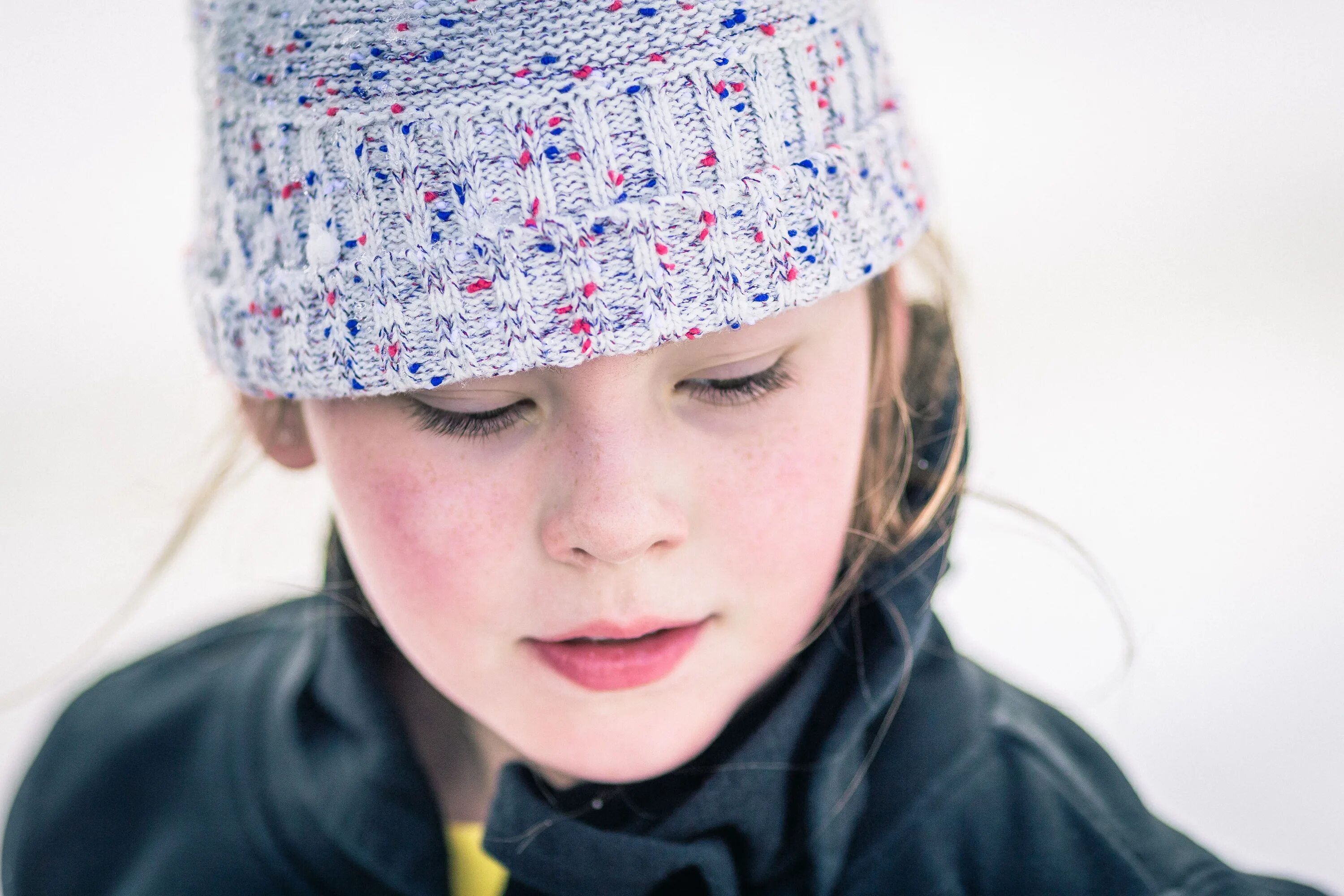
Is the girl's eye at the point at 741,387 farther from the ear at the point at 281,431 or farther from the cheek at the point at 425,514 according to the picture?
the ear at the point at 281,431

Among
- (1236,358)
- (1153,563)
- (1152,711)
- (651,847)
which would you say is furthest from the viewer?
(1236,358)

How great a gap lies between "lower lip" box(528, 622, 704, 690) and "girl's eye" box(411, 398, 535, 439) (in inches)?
6.1

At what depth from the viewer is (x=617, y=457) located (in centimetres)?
63

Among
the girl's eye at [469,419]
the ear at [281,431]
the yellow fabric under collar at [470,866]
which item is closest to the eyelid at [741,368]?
the girl's eye at [469,419]

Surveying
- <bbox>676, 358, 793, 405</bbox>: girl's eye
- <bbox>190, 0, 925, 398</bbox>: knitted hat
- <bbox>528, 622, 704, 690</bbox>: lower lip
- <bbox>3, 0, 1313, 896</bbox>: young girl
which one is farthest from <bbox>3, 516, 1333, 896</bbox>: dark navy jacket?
<bbox>190, 0, 925, 398</bbox>: knitted hat

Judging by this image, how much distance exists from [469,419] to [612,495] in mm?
119

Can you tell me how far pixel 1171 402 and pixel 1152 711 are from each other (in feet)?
2.04

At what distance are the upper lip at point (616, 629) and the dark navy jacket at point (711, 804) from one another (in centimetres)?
14

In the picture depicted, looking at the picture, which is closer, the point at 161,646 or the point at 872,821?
the point at 872,821

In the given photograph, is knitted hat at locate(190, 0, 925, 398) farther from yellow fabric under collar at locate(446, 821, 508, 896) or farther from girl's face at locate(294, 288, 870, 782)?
yellow fabric under collar at locate(446, 821, 508, 896)

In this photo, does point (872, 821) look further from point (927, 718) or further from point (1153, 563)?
point (1153, 563)

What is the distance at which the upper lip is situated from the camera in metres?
0.70

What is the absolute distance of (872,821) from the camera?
0.85 meters

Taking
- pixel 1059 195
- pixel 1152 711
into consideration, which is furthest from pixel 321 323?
pixel 1059 195
